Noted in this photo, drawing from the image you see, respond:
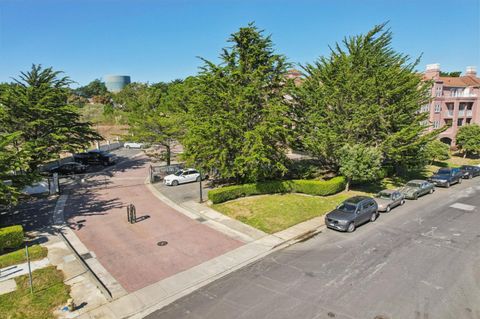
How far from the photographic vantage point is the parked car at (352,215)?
62.2ft

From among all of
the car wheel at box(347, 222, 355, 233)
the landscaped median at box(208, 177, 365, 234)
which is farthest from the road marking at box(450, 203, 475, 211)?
the car wheel at box(347, 222, 355, 233)

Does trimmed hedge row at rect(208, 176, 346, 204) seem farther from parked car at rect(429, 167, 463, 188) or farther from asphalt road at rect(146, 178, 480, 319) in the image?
parked car at rect(429, 167, 463, 188)

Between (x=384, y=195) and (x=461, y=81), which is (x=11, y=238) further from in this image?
(x=461, y=81)

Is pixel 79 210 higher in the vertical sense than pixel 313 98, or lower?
lower

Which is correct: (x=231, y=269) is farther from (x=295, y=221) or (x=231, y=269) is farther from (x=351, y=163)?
(x=351, y=163)

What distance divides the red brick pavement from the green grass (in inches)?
84.8

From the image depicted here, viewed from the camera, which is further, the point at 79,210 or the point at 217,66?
the point at 217,66

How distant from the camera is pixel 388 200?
2319 centimetres

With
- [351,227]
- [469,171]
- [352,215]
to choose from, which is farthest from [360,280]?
[469,171]

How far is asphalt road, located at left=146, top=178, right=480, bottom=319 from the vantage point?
A: 37.3 feet

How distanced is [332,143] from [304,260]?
14.8 m

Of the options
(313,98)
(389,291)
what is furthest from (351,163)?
(389,291)

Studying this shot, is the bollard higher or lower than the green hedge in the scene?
lower

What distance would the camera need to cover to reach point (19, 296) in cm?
1231
